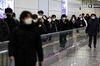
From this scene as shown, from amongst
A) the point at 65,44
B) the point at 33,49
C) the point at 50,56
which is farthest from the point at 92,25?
the point at 33,49

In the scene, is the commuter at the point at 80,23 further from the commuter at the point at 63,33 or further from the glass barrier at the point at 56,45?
the commuter at the point at 63,33

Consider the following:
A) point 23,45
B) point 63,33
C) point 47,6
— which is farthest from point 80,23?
point 23,45

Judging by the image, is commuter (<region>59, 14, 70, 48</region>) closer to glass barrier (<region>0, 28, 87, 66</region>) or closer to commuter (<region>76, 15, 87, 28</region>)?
glass barrier (<region>0, 28, 87, 66</region>)

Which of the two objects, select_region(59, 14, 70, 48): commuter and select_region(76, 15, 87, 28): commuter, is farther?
select_region(76, 15, 87, 28): commuter

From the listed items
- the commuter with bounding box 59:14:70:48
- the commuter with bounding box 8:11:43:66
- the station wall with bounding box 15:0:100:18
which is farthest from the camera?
the station wall with bounding box 15:0:100:18

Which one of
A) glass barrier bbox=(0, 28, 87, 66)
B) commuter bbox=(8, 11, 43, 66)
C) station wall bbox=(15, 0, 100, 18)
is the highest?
station wall bbox=(15, 0, 100, 18)

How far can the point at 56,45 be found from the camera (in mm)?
12922

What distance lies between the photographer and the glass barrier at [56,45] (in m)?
10.8

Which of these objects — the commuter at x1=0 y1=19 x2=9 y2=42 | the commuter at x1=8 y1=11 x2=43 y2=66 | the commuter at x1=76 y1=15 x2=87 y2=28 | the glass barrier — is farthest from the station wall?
the commuter at x1=8 y1=11 x2=43 y2=66

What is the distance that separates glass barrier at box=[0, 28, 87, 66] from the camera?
10.8 metres

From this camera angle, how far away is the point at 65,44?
14430mm

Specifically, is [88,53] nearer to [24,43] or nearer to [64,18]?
[64,18]

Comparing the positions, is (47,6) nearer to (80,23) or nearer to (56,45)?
(80,23)

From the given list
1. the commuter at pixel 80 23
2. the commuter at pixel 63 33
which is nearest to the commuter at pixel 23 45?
the commuter at pixel 63 33
